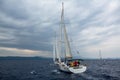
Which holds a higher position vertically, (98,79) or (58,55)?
(58,55)

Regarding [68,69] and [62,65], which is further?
[62,65]

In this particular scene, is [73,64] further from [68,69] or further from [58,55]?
[58,55]

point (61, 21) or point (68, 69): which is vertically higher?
point (61, 21)

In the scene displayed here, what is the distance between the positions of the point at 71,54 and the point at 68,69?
10136mm

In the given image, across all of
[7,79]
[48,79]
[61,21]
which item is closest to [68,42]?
[61,21]

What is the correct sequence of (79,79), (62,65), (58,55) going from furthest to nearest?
(58,55)
(62,65)
(79,79)

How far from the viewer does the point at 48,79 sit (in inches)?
1971

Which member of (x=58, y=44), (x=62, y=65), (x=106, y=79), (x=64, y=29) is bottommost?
(x=106, y=79)

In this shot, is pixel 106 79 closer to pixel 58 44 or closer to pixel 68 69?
pixel 68 69

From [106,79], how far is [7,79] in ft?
94.2

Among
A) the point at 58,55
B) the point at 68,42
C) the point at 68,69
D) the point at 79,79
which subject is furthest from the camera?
the point at 58,55

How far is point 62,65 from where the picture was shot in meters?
61.8

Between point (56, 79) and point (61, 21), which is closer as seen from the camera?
point (56, 79)

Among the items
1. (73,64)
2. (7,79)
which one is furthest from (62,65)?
(7,79)
